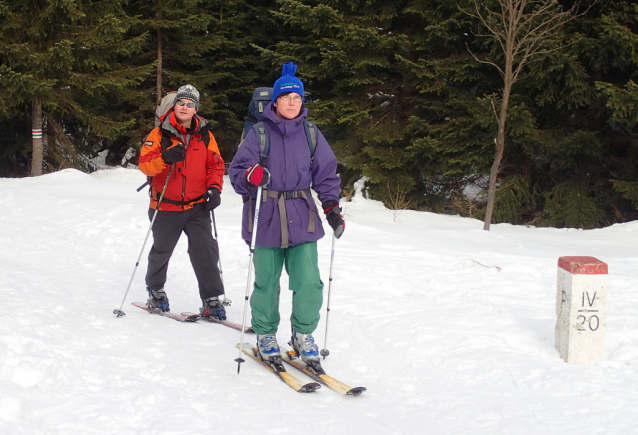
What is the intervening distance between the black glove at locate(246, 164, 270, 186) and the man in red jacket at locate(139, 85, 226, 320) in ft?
5.01

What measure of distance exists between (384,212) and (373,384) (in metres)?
9.48

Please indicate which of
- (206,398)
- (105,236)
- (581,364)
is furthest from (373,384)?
(105,236)

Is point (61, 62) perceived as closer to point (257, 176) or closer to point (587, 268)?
point (257, 176)

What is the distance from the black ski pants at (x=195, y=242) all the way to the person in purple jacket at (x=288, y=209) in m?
1.33

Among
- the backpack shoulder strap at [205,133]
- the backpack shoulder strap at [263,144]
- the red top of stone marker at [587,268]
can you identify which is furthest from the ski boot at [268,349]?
the red top of stone marker at [587,268]

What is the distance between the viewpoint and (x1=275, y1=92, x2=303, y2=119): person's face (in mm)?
4273

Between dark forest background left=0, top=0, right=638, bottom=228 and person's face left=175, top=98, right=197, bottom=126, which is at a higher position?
dark forest background left=0, top=0, right=638, bottom=228

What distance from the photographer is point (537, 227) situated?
518 inches

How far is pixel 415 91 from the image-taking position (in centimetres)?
1509

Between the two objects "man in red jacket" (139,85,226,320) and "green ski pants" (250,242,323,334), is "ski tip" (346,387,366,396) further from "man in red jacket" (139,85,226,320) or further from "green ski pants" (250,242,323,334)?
"man in red jacket" (139,85,226,320)

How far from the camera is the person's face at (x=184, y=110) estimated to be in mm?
5402

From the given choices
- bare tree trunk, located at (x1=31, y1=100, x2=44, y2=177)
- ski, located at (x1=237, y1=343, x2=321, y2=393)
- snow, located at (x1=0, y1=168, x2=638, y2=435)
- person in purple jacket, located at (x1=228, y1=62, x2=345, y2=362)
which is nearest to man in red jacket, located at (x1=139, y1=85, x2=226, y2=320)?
snow, located at (x1=0, y1=168, x2=638, y2=435)

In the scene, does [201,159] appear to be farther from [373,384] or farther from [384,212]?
[384,212]

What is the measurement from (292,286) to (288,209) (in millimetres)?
573
